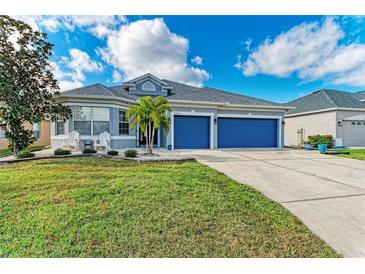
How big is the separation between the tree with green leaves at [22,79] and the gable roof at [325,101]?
821 inches

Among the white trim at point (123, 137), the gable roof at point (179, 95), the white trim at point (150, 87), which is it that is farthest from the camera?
the white trim at point (150, 87)

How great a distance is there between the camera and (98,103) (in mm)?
11711

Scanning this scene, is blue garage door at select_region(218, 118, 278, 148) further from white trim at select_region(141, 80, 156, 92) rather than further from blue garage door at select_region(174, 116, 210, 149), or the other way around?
white trim at select_region(141, 80, 156, 92)

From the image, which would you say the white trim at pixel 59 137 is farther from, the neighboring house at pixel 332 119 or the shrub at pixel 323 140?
the neighboring house at pixel 332 119

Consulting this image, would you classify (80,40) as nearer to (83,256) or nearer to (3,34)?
(3,34)

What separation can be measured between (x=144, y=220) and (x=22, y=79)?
8869mm

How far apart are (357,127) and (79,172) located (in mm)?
22345

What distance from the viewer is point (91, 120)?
1172cm

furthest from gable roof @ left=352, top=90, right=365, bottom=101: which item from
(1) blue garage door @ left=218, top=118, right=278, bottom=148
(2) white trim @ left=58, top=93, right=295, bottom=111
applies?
(1) blue garage door @ left=218, top=118, right=278, bottom=148

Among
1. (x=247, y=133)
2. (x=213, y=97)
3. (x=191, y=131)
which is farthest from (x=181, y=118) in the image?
(x=247, y=133)

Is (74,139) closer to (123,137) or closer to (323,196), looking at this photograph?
(123,137)

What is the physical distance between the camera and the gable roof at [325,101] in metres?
17.7

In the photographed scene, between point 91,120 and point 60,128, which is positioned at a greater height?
point 91,120

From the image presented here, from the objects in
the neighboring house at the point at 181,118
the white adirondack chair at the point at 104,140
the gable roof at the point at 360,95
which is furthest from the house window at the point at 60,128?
the gable roof at the point at 360,95
